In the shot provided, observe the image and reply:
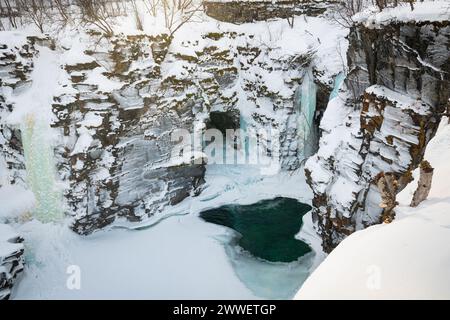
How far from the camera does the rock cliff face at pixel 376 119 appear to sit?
32.0 ft

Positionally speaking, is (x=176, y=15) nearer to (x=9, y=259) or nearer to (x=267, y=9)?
(x=267, y=9)

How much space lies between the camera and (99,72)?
53.2 feet

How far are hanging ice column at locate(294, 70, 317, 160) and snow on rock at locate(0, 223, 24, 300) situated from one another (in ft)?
47.0

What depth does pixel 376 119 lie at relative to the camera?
1114 centimetres

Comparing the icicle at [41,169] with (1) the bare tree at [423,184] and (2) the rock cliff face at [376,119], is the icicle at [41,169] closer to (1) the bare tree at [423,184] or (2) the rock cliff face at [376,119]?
(2) the rock cliff face at [376,119]

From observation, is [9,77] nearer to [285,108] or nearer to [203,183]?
[203,183]

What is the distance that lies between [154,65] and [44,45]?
4.94m

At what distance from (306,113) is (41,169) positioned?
13418 millimetres

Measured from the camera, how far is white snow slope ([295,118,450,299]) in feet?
14.8

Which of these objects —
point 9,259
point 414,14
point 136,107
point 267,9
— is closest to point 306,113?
point 267,9

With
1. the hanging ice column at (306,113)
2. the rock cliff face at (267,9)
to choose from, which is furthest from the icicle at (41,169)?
the rock cliff face at (267,9)

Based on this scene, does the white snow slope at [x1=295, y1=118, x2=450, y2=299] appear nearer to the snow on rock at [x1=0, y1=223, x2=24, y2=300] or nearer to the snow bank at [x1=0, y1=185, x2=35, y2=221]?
the snow on rock at [x1=0, y1=223, x2=24, y2=300]

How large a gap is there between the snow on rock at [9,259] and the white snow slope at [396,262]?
1133cm
